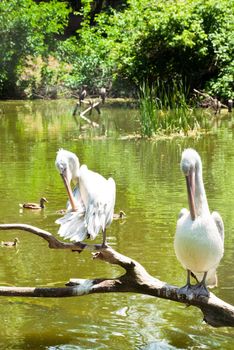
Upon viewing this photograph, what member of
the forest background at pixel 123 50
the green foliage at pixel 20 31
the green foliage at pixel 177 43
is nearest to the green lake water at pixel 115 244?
the forest background at pixel 123 50

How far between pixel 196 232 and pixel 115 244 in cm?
347

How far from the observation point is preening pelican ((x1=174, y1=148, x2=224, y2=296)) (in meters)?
5.59

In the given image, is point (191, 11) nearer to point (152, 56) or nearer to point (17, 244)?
point (152, 56)

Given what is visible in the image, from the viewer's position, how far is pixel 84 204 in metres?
6.56

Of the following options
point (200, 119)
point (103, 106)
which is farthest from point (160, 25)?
point (200, 119)

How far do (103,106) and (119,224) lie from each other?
18.1m

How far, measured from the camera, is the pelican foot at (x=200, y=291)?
218 inches

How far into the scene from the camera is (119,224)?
9969 millimetres

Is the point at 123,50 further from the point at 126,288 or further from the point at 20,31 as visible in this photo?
the point at 126,288

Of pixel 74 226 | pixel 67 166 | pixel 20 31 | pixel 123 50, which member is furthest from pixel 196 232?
pixel 20 31

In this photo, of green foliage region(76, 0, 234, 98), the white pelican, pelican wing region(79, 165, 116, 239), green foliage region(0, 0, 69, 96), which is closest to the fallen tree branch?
the white pelican

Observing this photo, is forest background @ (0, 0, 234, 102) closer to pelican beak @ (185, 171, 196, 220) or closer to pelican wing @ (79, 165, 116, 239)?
pelican wing @ (79, 165, 116, 239)

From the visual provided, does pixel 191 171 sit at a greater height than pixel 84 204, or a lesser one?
greater

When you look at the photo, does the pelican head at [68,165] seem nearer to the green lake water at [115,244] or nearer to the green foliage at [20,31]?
the green lake water at [115,244]
